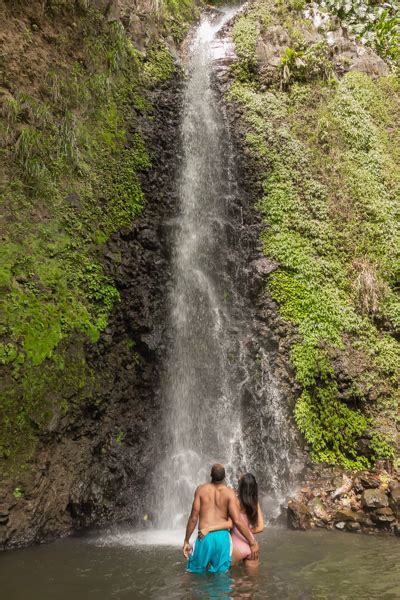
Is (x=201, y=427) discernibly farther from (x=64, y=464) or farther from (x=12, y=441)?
(x=12, y=441)

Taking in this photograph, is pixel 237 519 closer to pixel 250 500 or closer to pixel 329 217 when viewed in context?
pixel 250 500

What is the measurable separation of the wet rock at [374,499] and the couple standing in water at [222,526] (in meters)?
3.46

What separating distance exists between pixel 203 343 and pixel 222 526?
228 inches

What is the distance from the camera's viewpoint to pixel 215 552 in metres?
5.09

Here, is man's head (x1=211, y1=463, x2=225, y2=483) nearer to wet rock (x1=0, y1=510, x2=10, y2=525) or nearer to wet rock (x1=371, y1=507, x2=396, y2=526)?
wet rock (x1=0, y1=510, x2=10, y2=525)

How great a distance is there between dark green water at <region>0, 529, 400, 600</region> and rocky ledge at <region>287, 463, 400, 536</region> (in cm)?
40

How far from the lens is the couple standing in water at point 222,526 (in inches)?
200

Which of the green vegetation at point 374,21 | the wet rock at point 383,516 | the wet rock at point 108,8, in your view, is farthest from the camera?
the green vegetation at point 374,21

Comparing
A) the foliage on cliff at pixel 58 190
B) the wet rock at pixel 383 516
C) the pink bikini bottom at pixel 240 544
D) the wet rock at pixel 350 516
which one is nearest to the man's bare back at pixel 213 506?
the pink bikini bottom at pixel 240 544

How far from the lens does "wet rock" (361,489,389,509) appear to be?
25.7ft

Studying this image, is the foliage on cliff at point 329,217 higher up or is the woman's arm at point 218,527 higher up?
the foliage on cliff at point 329,217

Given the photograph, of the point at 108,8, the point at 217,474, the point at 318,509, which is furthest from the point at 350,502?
the point at 108,8

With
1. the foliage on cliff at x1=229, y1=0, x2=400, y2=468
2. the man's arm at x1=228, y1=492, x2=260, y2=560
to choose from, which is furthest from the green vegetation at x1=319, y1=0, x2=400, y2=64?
the man's arm at x1=228, y1=492, x2=260, y2=560

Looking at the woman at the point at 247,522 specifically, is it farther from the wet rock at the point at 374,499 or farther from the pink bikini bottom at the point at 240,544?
the wet rock at the point at 374,499
